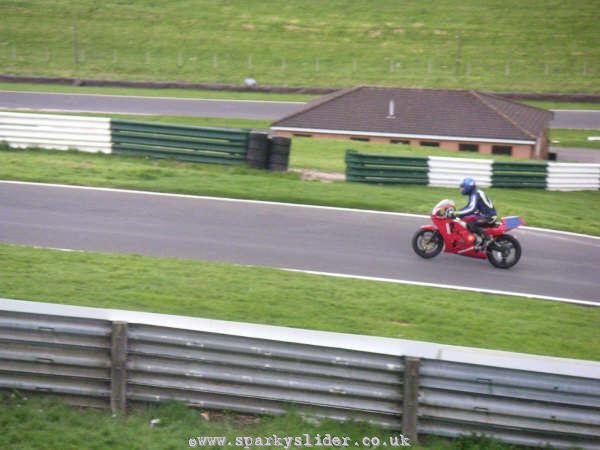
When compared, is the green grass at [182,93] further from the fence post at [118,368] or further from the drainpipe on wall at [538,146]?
the fence post at [118,368]

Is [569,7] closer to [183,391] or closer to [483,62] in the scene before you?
[483,62]

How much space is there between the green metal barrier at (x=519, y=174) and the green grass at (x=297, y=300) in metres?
9.64

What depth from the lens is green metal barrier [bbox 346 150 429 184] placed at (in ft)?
67.3

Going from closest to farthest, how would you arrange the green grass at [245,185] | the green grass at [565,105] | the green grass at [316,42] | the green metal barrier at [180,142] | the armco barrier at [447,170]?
1. the green grass at [245,185]
2. the green metal barrier at [180,142]
3. the armco barrier at [447,170]
4. the green grass at [565,105]
5. the green grass at [316,42]

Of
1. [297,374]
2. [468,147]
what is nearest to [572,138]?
[468,147]

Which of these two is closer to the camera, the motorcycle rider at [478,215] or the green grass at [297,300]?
the green grass at [297,300]

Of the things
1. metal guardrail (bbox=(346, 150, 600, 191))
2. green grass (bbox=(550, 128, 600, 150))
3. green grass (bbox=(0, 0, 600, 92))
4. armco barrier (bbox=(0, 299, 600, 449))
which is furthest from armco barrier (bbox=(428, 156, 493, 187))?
green grass (bbox=(0, 0, 600, 92))

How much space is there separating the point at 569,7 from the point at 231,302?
4916 centimetres

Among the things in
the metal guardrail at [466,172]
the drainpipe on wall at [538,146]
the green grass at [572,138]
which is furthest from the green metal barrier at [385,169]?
the green grass at [572,138]

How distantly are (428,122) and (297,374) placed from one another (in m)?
24.2

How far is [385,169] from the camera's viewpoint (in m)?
20.7

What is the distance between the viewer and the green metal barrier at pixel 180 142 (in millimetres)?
20656

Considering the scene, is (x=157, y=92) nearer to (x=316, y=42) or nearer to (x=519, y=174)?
(x=316, y=42)

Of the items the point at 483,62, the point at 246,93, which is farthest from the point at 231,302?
the point at 483,62
